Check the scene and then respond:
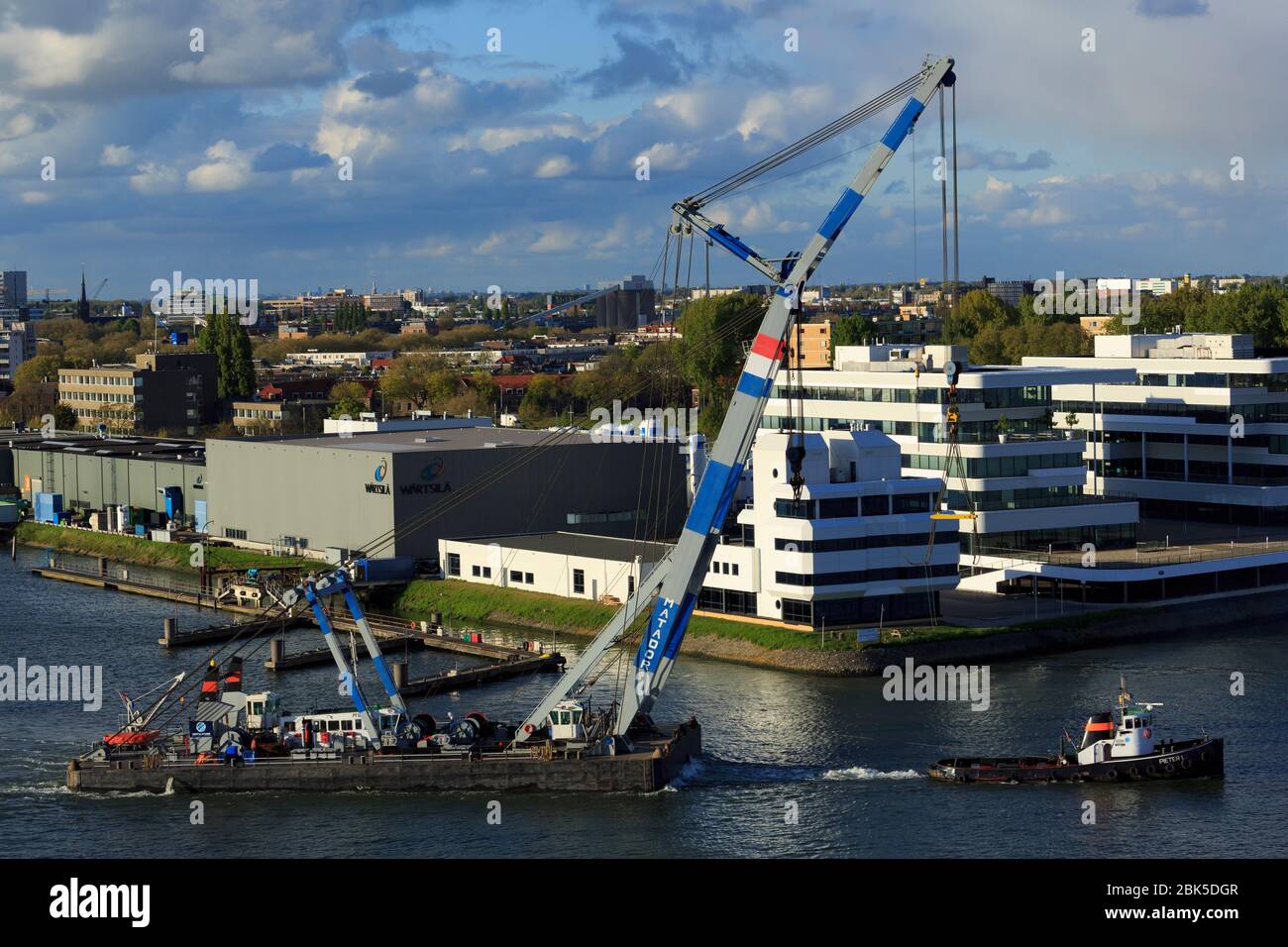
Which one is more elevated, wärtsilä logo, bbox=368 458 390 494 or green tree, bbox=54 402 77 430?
green tree, bbox=54 402 77 430

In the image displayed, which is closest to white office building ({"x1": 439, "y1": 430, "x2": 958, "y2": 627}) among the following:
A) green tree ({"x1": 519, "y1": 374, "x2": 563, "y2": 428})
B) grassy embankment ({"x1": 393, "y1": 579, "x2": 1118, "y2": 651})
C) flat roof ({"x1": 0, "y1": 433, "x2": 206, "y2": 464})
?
grassy embankment ({"x1": 393, "y1": 579, "x2": 1118, "y2": 651})

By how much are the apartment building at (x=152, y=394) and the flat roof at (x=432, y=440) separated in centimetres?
3559

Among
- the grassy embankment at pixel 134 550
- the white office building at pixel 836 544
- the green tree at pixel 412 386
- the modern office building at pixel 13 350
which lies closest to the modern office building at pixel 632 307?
the modern office building at pixel 13 350

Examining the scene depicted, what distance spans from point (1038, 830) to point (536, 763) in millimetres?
7597

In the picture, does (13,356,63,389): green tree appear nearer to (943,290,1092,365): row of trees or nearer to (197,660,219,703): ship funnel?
(943,290,1092,365): row of trees

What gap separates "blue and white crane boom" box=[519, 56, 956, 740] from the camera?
30703 millimetres

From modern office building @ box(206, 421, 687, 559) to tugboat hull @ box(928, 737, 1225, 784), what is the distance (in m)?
21.1

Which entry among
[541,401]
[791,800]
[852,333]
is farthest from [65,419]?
[791,800]

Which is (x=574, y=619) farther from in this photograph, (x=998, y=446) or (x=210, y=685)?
(x=210, y=685)

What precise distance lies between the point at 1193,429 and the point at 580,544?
1695 centimetres

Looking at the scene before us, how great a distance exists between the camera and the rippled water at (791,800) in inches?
1049

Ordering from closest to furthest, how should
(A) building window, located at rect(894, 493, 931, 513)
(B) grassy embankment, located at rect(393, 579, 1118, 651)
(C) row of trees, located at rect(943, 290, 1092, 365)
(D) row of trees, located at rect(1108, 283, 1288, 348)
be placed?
(B) grassy embankment, located at rect(393, 579, 1118, 651) < (A) building window, located at rect(894, 493, 931, 513) < (D) row of trees, located at rect(1108, 283, 1288, 348) < (C) row of trees, located at rect(943, 290, 1092, 365)

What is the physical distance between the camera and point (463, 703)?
36.4 meters
